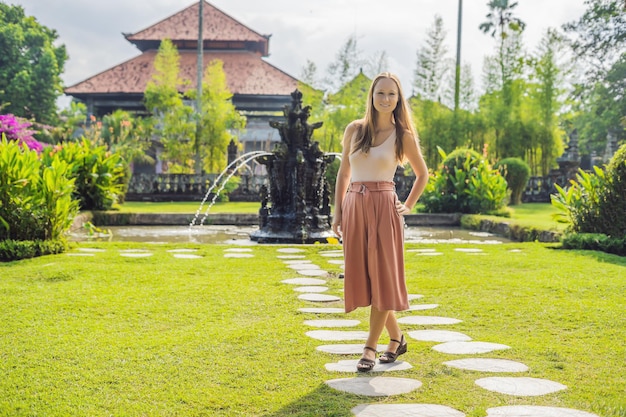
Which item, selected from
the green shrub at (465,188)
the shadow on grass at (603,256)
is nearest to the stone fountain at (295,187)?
the shadow on grass at (603,256)

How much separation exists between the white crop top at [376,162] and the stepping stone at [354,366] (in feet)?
2.72

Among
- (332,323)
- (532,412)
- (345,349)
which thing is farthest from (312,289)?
(532,412)

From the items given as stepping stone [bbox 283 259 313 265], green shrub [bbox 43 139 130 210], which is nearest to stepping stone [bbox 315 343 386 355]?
stepping stone [bbox 283 259 313 265]

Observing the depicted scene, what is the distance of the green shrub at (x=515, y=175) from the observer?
→ 17.9 meters

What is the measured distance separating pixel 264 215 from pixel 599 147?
35962 millimetres

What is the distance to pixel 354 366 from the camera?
3.21 metres

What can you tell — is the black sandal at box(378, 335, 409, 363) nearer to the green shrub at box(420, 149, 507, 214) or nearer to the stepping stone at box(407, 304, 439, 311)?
the stepping stone at box(407, 304, 439, 311)

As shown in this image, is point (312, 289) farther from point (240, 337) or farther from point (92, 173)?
point (92, 173)

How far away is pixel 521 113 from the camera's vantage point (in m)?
22.0

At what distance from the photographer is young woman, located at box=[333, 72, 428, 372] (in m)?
3.27

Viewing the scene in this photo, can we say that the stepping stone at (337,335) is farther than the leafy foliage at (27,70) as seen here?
No

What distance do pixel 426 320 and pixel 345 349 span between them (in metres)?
0.87

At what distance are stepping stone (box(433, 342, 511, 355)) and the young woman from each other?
0.22 metres

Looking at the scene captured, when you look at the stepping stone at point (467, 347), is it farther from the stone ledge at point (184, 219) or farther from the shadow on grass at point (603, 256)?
the stone ledge at point (184, 219)
